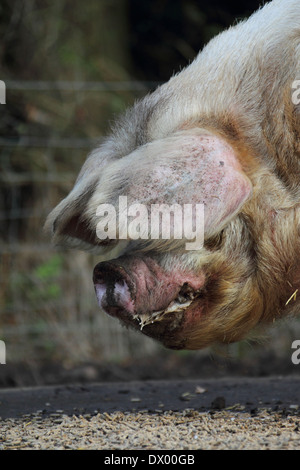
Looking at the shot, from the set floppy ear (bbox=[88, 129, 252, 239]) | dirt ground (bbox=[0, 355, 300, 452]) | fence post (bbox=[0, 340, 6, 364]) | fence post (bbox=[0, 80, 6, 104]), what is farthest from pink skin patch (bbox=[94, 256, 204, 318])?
fence post (bbox=[0, 80, 6, 104])

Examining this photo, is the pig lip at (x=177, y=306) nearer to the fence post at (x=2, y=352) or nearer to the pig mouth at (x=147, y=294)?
the pig mouth at (x=147, y=294)

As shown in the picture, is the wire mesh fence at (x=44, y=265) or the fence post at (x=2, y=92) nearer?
the fence post at (x=2, y=92)

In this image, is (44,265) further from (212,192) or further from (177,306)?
(212,192)

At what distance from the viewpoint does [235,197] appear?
2779mm

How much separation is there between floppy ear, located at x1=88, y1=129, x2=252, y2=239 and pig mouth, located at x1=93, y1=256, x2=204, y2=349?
240mm

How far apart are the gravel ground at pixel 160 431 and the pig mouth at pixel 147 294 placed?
1.28ft

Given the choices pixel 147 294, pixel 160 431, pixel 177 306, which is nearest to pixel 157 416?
pixel 160 431

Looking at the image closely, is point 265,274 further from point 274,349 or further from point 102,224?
point 274,349

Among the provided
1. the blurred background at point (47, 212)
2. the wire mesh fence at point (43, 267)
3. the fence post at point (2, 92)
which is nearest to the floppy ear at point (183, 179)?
the blurred background at point (47, 212)

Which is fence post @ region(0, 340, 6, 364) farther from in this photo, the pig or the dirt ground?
the pig

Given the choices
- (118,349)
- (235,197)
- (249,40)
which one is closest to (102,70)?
(118,349)

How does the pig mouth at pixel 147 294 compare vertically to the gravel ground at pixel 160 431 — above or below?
above

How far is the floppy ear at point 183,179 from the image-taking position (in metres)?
2.66

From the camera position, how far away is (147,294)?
111 inches
